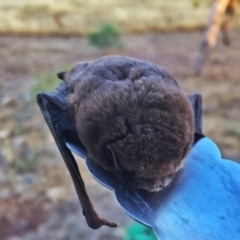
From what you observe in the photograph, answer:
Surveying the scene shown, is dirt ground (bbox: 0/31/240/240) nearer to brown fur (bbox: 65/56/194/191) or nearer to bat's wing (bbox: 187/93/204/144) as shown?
bat's wing (bbox: 187/93/204/144)

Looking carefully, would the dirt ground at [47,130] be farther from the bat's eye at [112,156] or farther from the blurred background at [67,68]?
the bat's eye at [112,156]

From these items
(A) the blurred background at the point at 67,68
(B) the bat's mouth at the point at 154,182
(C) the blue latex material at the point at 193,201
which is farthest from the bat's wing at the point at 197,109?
(A) the blurred background at the point at 67,68

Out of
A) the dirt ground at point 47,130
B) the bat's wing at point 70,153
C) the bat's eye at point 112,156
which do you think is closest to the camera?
the bat's eye at point 112,156

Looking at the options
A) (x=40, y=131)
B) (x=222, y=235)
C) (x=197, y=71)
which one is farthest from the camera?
(x=197, y=71)

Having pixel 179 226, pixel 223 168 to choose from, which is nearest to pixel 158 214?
pixel 179 226

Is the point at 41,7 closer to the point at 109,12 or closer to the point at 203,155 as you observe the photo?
the point at 109,12

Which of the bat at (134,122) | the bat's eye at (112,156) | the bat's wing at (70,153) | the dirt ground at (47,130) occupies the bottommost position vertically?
the dirt ground at (47,130)

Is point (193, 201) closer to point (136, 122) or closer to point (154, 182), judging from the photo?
point (154, 182)

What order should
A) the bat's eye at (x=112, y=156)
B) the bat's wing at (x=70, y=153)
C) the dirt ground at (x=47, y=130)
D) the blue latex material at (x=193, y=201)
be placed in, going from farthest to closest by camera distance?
the dirt ground at (x=47, y=130), the bat's wing at (x=70, y=153), the bat's eye at (x=112, y=156), the blue latex material at (x=193, y=201)
